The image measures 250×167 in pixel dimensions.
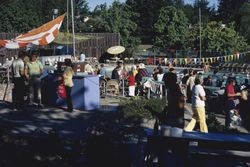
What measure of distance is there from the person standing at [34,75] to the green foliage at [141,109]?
2.32 meters

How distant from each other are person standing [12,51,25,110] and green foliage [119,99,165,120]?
2688mm

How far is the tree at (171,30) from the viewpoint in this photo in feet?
185

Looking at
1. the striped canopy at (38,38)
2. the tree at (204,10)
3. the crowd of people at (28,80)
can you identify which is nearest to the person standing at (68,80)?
the crowd of people at (28,80)

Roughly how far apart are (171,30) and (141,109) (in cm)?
4274

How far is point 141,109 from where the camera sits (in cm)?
1447

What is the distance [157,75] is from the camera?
2062 cm

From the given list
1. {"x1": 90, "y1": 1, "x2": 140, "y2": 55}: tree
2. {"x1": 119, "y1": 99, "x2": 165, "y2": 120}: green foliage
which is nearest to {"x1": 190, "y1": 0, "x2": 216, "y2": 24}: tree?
{"x1": 90, "y1": 1, "x2": 140, "y2": 55}: tree

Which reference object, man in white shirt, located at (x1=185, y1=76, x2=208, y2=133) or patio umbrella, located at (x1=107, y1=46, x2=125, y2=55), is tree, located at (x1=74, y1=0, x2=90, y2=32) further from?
man in white shirt, located at (x1=185, y1=76, x2=208, y2=133)

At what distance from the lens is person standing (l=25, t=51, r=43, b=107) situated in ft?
47.3

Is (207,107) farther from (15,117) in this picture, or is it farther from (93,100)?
(15,117)

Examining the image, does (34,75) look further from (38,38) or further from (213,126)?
(213,126)

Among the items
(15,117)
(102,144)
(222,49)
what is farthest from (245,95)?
(222,49)

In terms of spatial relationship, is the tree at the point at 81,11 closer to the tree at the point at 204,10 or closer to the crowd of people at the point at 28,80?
the tree at the point at 204,10

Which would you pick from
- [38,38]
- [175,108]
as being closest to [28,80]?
[38,38]
